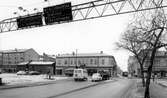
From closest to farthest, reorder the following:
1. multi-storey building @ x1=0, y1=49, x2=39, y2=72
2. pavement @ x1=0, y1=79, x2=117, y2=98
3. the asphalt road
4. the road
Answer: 1. pavement @ x1=0, y1=79, x2=117, y2=98
2. the road
3. the asphalt road
4. multi-storey building @ x1=0, y1=49, x2=39, y2=72

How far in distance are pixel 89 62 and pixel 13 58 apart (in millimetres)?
46171

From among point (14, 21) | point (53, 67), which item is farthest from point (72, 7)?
point (53, 67)

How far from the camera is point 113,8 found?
17766 mm

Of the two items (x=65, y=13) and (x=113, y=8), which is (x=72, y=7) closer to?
(x=65, y=13)

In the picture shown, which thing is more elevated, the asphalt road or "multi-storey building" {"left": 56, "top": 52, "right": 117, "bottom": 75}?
"multi-storey building" {"left": 56, "top": 52, "right": 117, "bottom": 75}

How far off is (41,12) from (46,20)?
133 cm

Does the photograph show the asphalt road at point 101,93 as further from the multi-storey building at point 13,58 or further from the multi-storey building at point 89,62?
the multi-storey building at point 13,58

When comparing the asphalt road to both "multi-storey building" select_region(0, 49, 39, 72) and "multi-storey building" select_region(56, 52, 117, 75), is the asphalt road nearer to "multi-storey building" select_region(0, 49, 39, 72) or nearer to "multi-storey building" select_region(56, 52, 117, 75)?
"multi-storey building" select_region(56, 52, 117, 75)

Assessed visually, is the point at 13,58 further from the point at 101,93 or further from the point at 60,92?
the point at 101,93

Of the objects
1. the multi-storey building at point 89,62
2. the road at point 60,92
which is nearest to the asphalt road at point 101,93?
the road at point 60,92

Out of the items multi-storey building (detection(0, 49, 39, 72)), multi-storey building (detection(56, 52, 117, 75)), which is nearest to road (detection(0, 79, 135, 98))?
multi-storey building (detection(56, 52, 117, 75))

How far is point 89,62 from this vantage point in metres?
89.4

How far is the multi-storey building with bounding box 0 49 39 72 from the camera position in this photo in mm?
110312

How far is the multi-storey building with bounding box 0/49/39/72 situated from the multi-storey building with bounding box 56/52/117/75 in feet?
82.3
